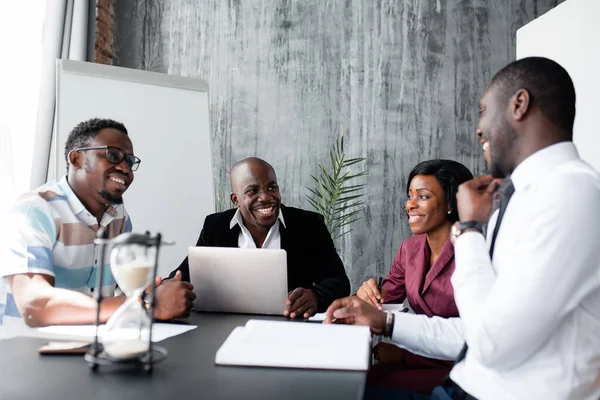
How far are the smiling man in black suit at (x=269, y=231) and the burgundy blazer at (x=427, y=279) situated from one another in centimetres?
34

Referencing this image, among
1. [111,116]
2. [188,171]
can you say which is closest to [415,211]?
[188,171]

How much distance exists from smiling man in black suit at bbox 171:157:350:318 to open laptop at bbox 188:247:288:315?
0.76 m

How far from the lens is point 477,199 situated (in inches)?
50.8

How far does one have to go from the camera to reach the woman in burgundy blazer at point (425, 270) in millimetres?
1952

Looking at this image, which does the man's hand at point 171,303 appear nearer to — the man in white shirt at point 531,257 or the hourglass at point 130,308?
the hourglass at point 130,308

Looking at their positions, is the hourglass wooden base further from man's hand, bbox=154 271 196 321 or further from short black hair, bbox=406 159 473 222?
short black hair, bbox=406 159 473 222

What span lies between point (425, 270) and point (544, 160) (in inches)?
46.2

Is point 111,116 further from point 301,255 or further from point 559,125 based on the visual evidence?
point 559,125

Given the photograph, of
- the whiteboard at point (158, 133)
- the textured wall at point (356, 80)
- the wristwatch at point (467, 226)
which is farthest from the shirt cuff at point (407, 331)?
the textured wall at point (356, 80)

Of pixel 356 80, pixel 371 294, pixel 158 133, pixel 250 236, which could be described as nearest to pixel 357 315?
pixel 371 294

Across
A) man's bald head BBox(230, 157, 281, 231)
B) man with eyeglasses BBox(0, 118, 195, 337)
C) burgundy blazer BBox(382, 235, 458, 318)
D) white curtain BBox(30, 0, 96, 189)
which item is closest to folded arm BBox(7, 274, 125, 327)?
man with eyeglasses BBox(0, 118, 195, 337)

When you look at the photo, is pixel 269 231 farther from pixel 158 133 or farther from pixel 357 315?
pixel 357 315

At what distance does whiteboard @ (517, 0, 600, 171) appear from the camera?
106 inches

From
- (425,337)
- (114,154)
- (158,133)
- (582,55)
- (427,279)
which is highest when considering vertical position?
(582,55)
